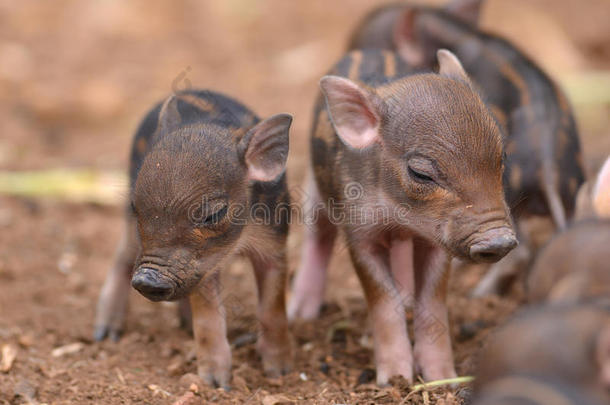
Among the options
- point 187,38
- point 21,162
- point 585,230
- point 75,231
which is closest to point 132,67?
point 187,38

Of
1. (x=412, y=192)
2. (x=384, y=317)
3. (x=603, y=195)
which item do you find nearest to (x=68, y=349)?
(x=384, y=317)

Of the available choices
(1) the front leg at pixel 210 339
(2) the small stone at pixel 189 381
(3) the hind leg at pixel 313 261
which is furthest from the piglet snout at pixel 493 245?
(3) the hind leg at pixel 313 261

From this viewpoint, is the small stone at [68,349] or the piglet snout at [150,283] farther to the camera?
the small stone at [68,349]

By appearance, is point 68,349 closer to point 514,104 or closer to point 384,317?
point 384,317

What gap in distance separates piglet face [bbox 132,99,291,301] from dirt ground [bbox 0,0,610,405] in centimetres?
64

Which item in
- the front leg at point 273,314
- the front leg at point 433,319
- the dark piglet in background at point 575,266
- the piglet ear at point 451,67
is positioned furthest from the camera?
the front leg at point 273,314

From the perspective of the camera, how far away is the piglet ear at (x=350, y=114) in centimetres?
460

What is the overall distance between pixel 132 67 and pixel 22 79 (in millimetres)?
1415

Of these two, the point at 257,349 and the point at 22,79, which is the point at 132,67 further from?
the point at 257,349

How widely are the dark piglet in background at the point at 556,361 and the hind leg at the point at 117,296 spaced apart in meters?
3.31

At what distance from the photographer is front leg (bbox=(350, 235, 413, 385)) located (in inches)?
181

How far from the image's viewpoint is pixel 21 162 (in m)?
8.99

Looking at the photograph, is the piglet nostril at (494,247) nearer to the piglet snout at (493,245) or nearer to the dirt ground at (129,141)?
the piglet snout at (493,245)

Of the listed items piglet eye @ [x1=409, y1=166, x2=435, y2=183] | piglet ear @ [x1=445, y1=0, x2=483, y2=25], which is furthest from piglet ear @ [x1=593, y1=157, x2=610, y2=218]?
piglet ear @ [x1=445, y1=0, x2=483, y2=25]
